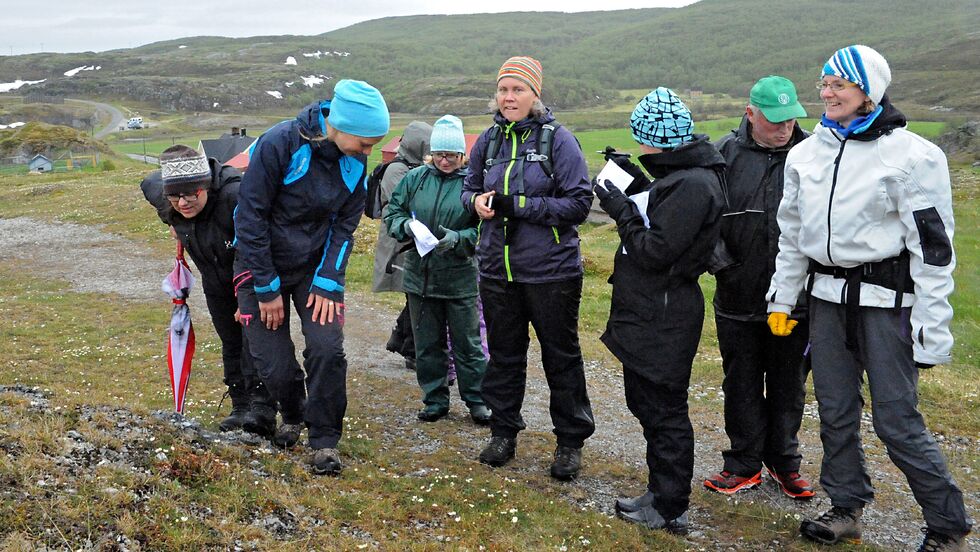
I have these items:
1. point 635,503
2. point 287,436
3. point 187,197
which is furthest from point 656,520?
point 187,197

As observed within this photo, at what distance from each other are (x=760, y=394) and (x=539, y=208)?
227 cm

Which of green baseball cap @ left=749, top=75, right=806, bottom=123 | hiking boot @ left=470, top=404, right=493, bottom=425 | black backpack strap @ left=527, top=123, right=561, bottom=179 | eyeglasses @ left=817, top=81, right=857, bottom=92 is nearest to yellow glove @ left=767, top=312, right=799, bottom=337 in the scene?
green baseball cap @ left=749, top=75, right=806, bottom=123

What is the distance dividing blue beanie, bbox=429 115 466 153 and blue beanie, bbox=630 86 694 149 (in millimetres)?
2591

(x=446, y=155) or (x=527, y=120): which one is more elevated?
(x=527, y=120)

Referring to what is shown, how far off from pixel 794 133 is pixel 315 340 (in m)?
3.91

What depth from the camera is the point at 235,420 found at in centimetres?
708

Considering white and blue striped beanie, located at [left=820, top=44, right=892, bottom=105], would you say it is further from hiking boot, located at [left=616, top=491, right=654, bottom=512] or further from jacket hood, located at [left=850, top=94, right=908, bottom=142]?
A: hiking boot, located at [left=616, top=491, right=654, bottom=512]

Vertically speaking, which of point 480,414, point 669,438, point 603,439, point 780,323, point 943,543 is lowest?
point 603,439

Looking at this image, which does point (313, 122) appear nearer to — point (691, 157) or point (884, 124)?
point (691, 157)

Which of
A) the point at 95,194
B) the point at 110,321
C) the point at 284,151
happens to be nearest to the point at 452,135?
the point at 284,151

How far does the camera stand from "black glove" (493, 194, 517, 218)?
613 cm

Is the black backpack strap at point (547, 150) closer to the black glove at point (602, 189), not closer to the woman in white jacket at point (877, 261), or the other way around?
the black glove at point (602, 189)

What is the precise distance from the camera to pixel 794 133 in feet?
19.6

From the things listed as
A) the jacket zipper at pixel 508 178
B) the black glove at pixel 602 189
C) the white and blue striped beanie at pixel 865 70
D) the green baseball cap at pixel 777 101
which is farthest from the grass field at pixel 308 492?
the white and blue striped beanie at pixel 865 70
